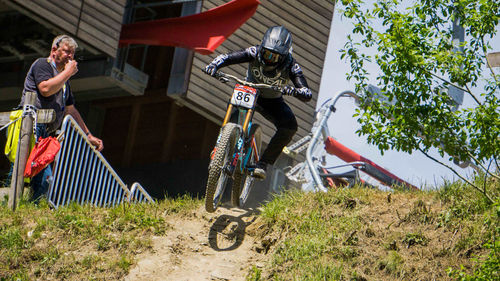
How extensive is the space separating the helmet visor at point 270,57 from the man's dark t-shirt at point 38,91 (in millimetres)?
2355

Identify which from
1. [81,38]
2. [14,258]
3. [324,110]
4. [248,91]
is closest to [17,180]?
[14,258]

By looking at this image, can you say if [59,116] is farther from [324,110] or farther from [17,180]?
[324,110]

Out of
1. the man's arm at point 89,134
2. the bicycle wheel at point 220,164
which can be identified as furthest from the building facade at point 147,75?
the bicycle wheel at point 220,164

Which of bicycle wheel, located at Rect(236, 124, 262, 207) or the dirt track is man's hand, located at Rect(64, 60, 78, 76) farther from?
bicycle wheel, located at Rect(236, 124, 262, 207)

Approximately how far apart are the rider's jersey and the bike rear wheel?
1.63 feet

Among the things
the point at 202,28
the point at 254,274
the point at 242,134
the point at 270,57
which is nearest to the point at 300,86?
the point at 270,57

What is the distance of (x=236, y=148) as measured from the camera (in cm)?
860

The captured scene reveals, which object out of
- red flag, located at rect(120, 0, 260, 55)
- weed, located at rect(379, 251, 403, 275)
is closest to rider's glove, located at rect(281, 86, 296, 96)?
weed, located at rect(379, 251, 403, 275)

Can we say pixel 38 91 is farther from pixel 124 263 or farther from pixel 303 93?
pixel 303 93

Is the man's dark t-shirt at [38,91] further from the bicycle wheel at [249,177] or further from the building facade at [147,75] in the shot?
the building facade at [147,75]

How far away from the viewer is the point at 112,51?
17062mm

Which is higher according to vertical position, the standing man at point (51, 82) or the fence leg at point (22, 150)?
the standing man at point (51, 82)

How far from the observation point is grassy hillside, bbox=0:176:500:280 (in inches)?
299

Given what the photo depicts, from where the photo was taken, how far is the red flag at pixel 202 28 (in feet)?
57.3
